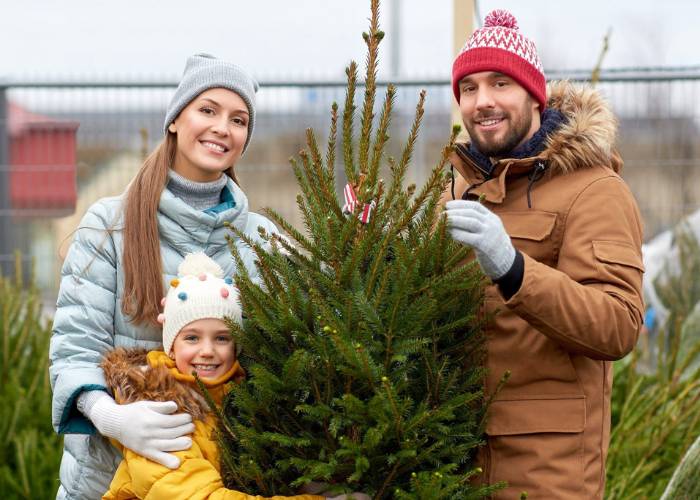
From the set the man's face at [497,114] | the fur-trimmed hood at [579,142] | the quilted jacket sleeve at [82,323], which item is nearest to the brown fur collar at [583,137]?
the fur-trimmed hood at [579,142]

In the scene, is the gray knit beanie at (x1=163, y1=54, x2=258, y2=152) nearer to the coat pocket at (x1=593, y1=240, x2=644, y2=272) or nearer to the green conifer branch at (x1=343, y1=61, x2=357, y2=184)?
the green conifer branch at (x1=343, y1=61, x2=357, y2=184)

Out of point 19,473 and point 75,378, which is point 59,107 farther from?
point 75,378

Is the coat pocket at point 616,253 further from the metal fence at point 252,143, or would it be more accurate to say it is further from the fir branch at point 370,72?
the metal fence at point 252,143

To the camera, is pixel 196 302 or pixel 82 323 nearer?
pixel 196 302

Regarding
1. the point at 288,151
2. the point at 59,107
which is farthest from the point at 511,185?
the point at 59,107

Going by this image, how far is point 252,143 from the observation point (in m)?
7.34

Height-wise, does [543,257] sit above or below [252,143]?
below

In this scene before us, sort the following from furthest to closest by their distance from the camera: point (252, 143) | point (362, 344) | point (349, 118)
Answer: point (252, 143), point (349, 118), point (362, 344)

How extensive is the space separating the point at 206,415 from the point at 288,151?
451 centimetres

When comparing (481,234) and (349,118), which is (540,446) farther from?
(349,118)

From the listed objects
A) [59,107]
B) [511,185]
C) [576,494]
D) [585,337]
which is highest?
[59,107]

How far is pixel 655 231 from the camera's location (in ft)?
23.8

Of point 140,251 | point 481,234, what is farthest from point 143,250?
point 481,234

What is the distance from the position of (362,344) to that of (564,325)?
1.91 feet
